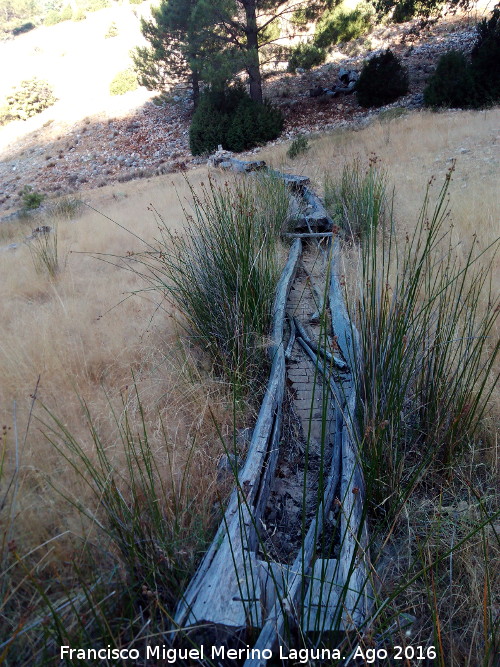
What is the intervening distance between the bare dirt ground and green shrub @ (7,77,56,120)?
59 cm

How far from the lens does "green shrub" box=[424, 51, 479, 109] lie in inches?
424

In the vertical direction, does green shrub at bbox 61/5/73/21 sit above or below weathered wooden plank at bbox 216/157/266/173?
above

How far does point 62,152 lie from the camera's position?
57.2 feet

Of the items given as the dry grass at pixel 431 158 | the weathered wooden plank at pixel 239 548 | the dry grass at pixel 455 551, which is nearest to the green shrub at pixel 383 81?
the dry grass at pixel 431 158

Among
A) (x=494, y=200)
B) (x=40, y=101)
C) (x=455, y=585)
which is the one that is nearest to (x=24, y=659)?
(x=455, y=585)

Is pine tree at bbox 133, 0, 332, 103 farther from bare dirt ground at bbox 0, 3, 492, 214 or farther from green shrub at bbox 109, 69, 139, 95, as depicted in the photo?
green shrub at bbox 109, 69, 139, 95

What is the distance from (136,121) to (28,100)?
27.6 ft

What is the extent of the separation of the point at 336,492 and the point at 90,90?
27447 mm

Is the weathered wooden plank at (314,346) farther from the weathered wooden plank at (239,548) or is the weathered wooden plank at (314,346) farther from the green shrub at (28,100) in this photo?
the green shrub at (28,100)

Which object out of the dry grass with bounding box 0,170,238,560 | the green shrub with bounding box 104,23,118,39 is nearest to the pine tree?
the dry grass with bounding box 0,170,238,560

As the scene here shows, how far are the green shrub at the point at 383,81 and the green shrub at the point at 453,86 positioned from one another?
1.61 m

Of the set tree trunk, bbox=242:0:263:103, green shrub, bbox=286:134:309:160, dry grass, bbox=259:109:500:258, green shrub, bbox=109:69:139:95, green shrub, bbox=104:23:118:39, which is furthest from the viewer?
green shrub, bbox=104:23:118:39

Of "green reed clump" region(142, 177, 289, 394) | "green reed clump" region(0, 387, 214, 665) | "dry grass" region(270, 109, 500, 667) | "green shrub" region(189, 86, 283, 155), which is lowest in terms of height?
"dry grass" region(270, 109, 500, 667)

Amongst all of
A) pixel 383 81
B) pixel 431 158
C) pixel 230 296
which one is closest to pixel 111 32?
pixel 383 81
